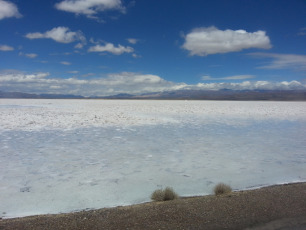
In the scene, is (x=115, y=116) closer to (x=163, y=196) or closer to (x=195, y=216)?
(x=163, y=196)

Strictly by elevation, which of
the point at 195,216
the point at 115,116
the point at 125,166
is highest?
the point at 115,116

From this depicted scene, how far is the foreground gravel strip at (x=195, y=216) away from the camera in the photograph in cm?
382

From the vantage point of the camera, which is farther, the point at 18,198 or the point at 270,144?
the point at 270,144

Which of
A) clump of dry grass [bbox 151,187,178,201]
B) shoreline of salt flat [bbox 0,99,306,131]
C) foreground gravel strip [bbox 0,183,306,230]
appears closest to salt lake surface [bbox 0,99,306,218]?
clump of dry grass [bbox 151,187,178,201]

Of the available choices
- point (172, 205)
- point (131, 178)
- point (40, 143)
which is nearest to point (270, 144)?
point (131, 178)

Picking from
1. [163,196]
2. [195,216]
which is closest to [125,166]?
[163,196]

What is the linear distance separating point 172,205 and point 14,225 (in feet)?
7.84

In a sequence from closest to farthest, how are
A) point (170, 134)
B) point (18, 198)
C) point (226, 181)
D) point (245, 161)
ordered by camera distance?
1. point (18, 198)
2. point (226, 181)
3. point (245, 161)
4. point (170, 134)

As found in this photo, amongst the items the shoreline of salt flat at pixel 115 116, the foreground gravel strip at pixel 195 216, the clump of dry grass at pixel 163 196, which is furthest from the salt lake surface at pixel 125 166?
the shoreline of salt flat at pixel 115 116

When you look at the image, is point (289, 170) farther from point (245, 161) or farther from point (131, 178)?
point (131, 178)

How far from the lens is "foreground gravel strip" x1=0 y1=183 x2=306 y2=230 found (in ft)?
12.5

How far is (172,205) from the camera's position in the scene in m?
4.53

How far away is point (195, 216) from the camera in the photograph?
4.09 metres

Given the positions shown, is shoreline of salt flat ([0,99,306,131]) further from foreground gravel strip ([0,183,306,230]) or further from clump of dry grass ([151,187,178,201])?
foreground gravel strip ([0,183,306,230])
